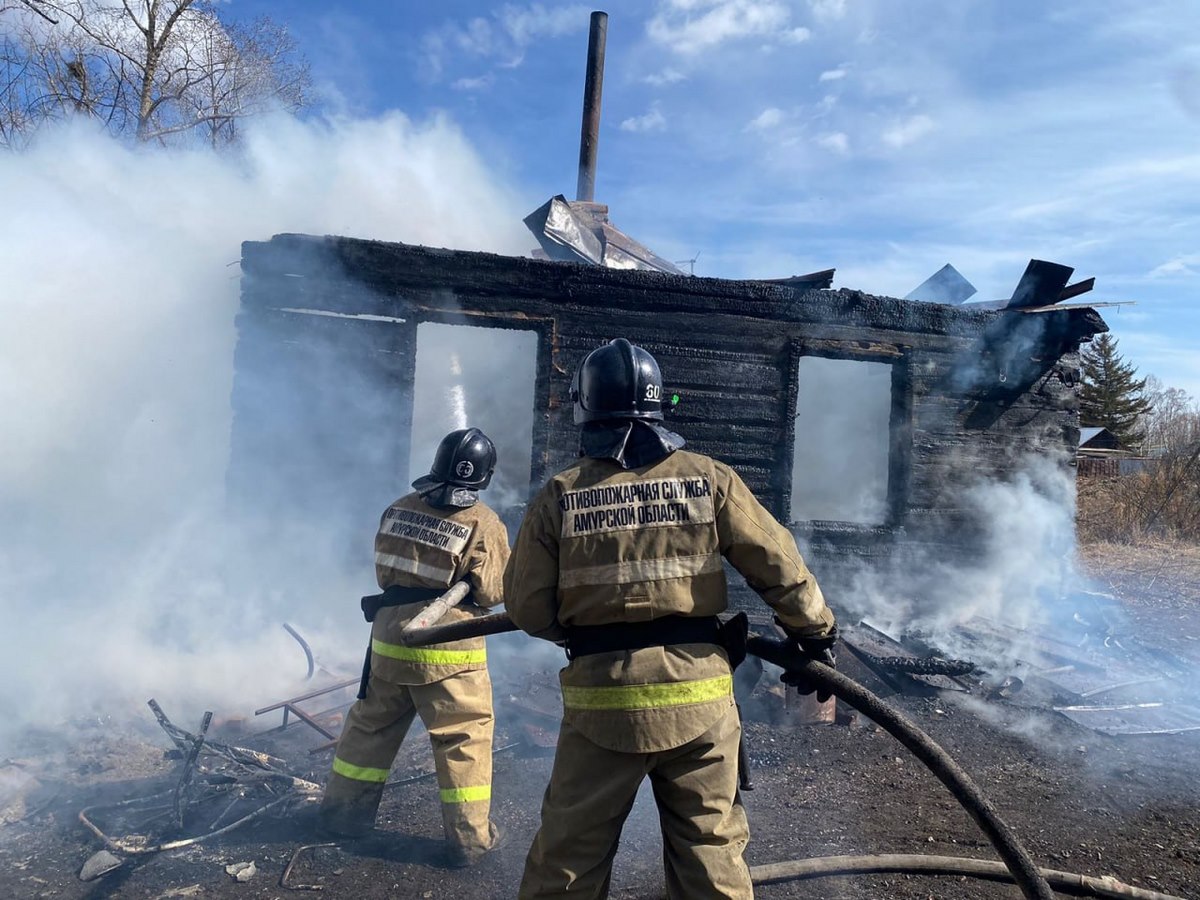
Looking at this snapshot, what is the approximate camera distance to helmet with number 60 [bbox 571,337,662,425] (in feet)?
8.40

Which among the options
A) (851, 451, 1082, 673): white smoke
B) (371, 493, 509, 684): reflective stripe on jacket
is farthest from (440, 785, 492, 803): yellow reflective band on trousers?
(851, 451, 1082, 673): white smoke

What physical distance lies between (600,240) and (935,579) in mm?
6563

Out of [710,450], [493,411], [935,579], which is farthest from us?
[493,411]

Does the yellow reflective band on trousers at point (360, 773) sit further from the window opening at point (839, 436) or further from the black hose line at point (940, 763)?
the window opening at point (839, 436)

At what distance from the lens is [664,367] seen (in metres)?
7.71

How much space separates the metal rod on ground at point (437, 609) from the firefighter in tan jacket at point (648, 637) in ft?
2.50

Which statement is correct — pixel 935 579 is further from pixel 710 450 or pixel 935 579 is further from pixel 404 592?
pixel 404 592

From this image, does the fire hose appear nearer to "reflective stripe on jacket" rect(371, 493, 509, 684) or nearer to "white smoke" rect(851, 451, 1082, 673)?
"reflective stripe on jacket" rect(371, 493, 509, 684)

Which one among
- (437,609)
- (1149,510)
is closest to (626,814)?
(437,609)

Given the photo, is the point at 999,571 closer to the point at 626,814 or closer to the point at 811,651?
the point at 811,651

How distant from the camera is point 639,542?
2346 mm

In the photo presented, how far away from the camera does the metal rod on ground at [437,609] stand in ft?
10.0

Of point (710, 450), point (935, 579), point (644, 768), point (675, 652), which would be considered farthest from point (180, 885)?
point (935, 579)

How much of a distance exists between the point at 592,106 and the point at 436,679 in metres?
13.1
